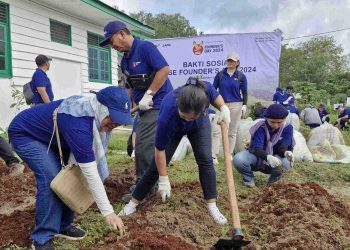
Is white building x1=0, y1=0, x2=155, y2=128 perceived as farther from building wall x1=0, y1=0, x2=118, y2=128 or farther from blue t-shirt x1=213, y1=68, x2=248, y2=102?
blue t-shirt x1=213, y1=68, x2=248, y2=102

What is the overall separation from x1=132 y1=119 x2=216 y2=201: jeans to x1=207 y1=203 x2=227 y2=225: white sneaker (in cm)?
8

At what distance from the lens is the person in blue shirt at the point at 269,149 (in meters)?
4.48

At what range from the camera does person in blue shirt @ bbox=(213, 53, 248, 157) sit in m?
6.27

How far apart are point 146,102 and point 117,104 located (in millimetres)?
1314

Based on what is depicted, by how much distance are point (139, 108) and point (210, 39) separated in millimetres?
6412

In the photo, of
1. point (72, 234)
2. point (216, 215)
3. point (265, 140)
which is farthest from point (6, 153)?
point (265, 140)

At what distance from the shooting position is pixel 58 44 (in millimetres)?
9922

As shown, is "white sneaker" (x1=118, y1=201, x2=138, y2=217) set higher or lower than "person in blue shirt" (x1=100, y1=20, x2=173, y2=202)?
lower

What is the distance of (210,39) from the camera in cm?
972

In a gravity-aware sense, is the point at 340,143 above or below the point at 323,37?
below

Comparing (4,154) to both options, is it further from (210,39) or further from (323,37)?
(323,37)

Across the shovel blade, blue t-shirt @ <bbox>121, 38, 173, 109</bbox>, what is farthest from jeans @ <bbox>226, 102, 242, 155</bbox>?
the shovel blade

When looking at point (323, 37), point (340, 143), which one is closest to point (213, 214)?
point (340, 143)

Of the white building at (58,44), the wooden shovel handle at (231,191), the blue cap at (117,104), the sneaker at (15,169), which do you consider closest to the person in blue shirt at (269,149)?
the wooden shovel handle at (231,191)
